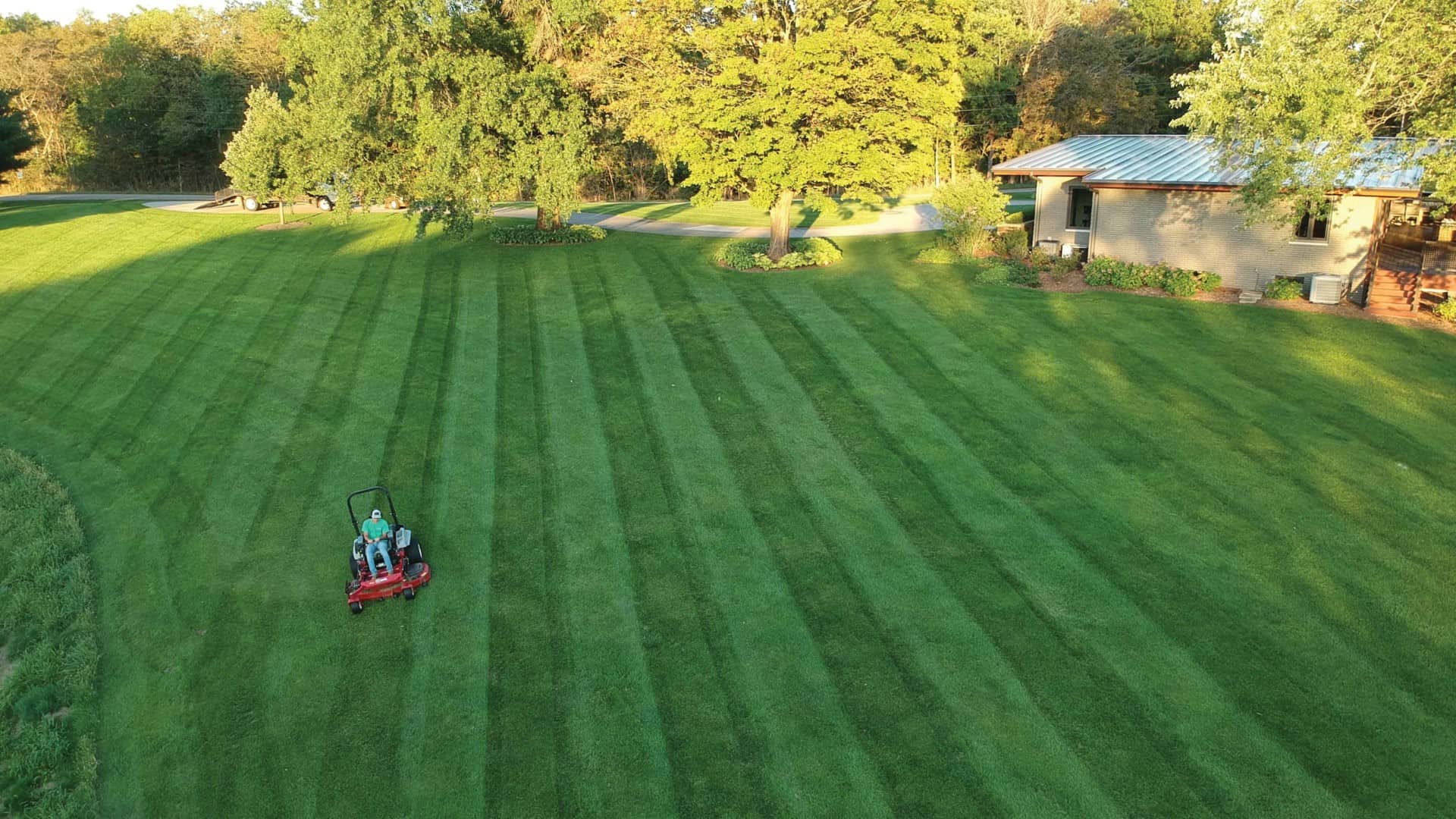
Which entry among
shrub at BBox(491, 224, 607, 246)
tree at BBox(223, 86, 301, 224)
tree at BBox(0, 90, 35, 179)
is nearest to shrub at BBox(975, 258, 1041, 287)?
shrub at BBox(491, 224, 607, 246)

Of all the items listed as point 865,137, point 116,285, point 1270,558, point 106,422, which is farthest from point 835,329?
point 116,285

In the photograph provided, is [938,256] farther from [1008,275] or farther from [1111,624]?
[1111,624]

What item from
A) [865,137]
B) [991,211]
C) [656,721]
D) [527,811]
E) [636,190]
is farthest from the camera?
[636,190]

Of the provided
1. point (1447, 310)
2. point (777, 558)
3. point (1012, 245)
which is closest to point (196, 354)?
point (777, 558)

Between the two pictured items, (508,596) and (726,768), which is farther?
(508,596)

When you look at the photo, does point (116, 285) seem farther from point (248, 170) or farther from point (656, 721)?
point (656, 721)

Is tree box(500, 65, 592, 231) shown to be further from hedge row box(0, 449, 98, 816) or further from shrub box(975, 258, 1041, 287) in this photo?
hedge row box(0, 449, 98, 816)
